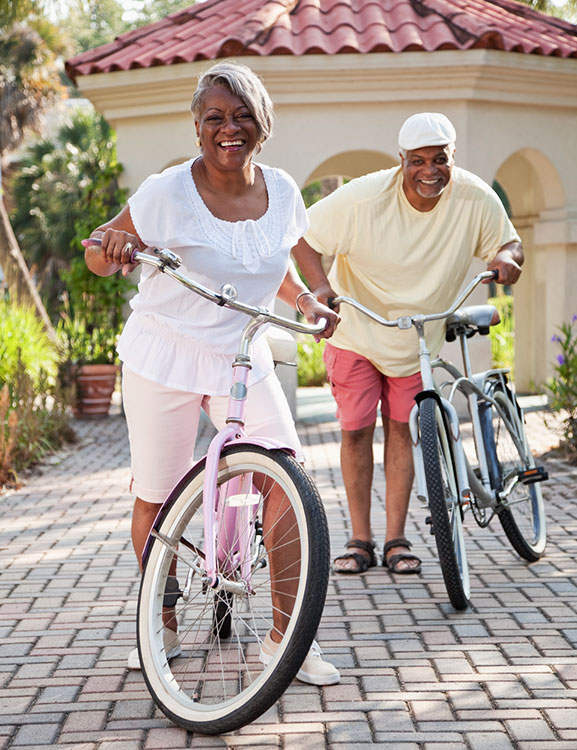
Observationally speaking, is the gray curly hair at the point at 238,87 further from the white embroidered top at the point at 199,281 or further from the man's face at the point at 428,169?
the man's face at the point at 428,169

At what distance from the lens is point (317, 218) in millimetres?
4941

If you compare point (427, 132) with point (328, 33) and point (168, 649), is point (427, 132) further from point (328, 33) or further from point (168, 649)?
point (328, 33)

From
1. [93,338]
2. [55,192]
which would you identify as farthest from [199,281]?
[55,192]

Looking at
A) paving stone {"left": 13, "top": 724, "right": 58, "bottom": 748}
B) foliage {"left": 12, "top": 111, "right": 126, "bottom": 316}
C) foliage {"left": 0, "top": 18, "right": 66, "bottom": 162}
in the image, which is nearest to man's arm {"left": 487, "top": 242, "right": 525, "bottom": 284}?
paving stone {"left": 13, "top": 724, "right": 58, "bottom": 748}

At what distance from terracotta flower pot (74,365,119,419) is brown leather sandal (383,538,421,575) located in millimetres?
7532

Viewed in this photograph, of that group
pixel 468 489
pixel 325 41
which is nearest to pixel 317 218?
pixel 468 489

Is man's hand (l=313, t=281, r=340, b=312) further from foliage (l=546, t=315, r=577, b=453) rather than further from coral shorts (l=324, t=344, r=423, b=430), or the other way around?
foliage (l=546, t=315, r=577, b=453)

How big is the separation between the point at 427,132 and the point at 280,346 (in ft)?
3.94

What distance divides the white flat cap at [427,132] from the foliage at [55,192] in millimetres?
19685

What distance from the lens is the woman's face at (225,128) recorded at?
3.35 m

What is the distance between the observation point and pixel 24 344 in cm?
1210

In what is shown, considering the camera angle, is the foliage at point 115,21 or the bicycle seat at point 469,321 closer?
the bicycle seat at point 469,321

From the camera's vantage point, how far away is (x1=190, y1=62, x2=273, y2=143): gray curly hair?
334cm

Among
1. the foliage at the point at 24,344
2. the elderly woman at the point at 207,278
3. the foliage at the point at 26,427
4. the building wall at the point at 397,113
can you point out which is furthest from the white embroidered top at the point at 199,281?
the foliage at the point at 24,344
